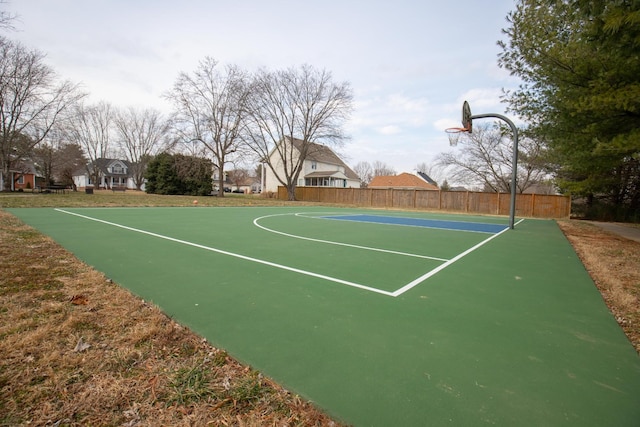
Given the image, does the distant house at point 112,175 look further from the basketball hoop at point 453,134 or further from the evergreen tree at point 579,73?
the evergreen tree at point 579,73

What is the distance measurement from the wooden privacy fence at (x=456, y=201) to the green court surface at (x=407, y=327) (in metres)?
17.7

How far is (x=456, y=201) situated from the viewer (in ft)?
77.6

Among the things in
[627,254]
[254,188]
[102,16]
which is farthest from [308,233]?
[254,188]

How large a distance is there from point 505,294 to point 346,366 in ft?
9.06

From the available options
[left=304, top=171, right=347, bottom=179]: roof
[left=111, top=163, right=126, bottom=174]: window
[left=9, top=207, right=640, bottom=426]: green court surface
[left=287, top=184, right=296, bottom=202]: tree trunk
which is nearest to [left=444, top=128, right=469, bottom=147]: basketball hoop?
[left=9, top=207, right=640, bottom=426]: green court surface

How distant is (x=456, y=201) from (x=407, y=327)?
23.0 meters

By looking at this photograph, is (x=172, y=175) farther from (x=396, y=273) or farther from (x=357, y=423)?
(x=357, y=423)

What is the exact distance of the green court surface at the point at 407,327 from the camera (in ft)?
6.17

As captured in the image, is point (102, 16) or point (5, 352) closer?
point (5, 352)

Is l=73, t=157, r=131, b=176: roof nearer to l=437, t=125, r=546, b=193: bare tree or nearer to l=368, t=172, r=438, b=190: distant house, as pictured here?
l=368, t=172, r=438, b=190: distant house

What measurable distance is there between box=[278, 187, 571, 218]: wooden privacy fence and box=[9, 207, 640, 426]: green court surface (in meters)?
17.7

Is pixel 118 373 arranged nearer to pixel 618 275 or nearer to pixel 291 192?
pixel 618 275

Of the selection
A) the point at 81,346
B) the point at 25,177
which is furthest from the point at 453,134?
the point at 25,177

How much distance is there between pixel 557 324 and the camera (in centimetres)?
308
